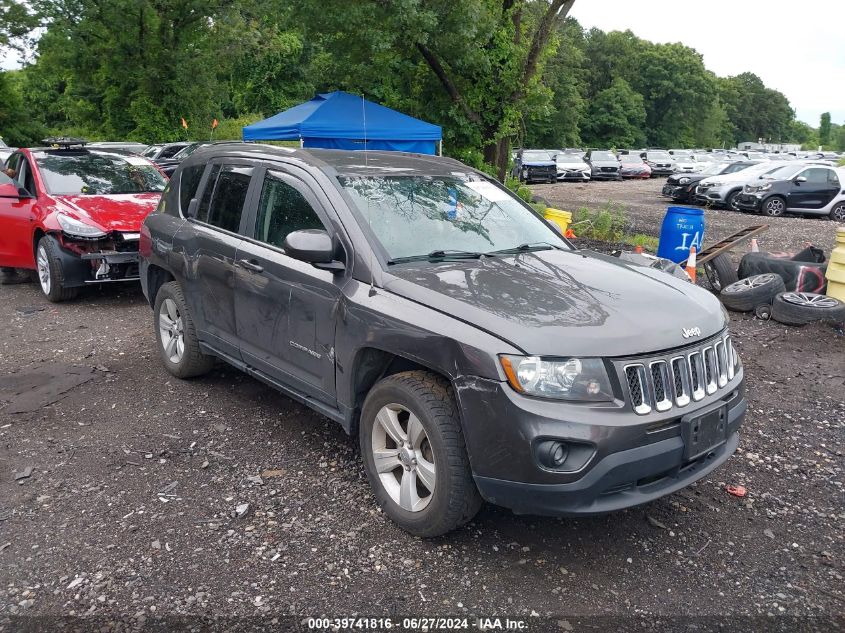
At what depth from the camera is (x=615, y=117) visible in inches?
2653

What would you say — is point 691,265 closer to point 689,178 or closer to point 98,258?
point 98,258

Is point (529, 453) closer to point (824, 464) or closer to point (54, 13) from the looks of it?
point (824, 464)

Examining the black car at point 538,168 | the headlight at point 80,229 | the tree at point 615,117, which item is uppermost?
the tree at point 615,117

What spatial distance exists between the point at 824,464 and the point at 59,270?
25.1 feet

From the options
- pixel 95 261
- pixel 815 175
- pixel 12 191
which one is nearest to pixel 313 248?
pixel 95 261

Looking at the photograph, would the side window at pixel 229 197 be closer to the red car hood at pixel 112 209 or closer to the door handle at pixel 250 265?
the door handle at pixel 250 265

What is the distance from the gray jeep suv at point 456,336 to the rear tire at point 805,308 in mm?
3938

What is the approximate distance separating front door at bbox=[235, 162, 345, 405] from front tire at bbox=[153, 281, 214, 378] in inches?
34.6

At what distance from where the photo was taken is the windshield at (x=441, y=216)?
13.1 feet

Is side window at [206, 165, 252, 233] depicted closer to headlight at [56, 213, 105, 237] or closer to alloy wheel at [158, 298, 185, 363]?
alloy wheel at [158, 298, 185, 363]

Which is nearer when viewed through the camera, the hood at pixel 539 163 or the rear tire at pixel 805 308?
the rear tire at pixel 805 308

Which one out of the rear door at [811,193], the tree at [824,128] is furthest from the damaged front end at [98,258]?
the tree at [824,128]

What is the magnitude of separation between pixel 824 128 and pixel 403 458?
16344 centimetres

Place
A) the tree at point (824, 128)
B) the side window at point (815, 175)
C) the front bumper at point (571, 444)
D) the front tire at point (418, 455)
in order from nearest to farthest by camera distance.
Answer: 1. the front bumper at point (571, 444)
2. the front tire at point (418, 455)
3. the side window at point (815, 175)
4. the tree at point (824, 128)
